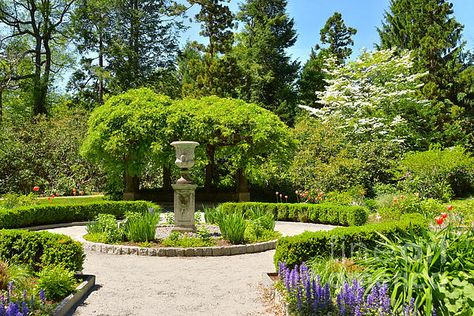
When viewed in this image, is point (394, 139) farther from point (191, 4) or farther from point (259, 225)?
point (191, 4)

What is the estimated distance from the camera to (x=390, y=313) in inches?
164

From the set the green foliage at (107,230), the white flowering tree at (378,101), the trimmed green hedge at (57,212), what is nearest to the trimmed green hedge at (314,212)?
the trimmed green hedge at (57,212)

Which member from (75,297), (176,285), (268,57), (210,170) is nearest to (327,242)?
(176,285)

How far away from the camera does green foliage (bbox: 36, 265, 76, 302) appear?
5340 millimetres

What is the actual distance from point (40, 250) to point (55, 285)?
1.67 meters

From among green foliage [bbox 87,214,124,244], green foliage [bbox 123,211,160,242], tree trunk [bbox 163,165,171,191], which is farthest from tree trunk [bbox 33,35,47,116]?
green foliage [bbox 123,211,160,242]

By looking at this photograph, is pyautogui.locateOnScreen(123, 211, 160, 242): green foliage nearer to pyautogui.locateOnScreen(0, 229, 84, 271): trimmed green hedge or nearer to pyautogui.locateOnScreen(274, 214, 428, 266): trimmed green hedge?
pyautogui.locateOnScreen(0, 229, 84, 271): trimmed green hedge

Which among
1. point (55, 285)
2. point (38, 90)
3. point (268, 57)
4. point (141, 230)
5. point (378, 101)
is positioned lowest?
point (55, 285)

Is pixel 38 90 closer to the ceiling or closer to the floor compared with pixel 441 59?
closer to the floor

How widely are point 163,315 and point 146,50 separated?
2786cm

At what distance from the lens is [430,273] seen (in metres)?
4.49

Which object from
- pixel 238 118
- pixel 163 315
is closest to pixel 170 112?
pixel 238 118

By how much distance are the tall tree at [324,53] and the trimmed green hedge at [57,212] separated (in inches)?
840

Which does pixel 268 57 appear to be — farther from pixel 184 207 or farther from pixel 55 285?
pixel 55 285
